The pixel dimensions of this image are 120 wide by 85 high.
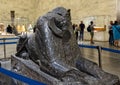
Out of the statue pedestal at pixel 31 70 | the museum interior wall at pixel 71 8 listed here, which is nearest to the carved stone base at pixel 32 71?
the statue pedestal at pixel 31 70

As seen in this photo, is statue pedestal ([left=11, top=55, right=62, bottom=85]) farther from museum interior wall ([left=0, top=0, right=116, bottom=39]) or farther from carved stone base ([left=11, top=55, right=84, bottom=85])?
museum interior wall ([left=0, top=0, right=116, bottom=39])

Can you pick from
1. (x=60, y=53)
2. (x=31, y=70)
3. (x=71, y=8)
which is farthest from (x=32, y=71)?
(x=71, y=8)

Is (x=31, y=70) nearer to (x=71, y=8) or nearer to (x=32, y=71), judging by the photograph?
(x=32, y=71)

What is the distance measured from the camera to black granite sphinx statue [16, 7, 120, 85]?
3.94m

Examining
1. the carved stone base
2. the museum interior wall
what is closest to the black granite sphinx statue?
the carved stone base

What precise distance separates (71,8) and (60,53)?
1922 cm

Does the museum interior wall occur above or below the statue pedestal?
above

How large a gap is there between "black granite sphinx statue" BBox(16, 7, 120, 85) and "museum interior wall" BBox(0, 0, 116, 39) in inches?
556

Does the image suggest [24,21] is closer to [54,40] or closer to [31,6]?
[31,6]

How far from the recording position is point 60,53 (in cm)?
422

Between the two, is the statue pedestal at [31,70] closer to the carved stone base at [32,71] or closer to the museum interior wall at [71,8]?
the carved stone base at [32,71]

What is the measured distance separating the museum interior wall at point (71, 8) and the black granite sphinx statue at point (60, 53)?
14124 mm

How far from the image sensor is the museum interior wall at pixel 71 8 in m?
19.0

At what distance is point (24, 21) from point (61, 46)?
2265 cm
